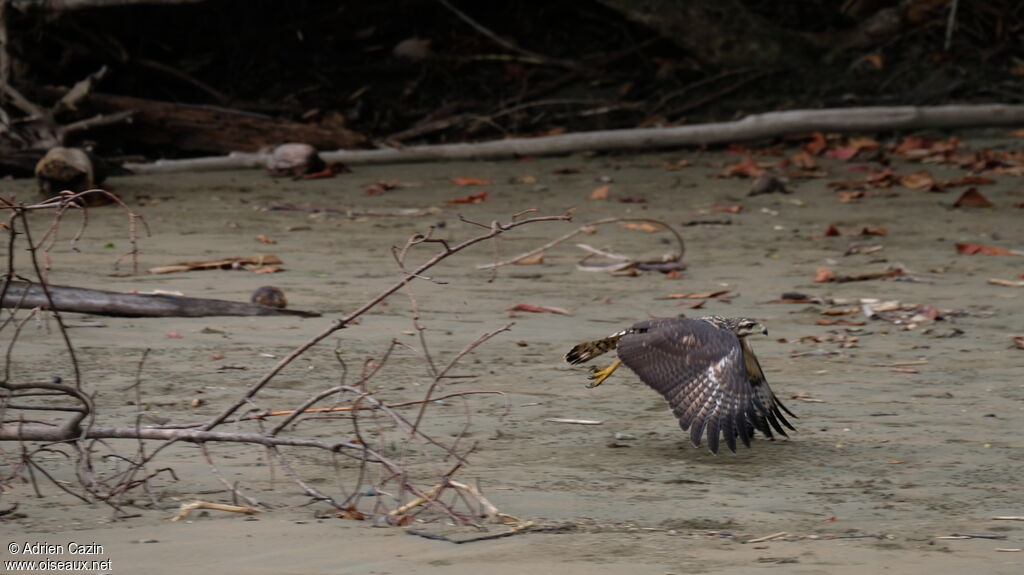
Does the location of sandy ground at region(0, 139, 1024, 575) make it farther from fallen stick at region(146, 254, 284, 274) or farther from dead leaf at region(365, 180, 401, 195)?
dead leaf at region(365, 180, 401, 195)

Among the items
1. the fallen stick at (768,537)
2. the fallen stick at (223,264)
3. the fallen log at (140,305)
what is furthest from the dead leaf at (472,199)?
the fallen stick at (768,537)

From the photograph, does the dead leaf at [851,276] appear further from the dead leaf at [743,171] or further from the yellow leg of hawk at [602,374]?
the dead leaf at [743,171]

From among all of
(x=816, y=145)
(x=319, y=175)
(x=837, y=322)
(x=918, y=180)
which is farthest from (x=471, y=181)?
(x=837, y=322)

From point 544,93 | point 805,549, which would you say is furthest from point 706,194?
point 805,549

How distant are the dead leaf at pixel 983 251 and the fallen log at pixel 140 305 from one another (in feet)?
13.1

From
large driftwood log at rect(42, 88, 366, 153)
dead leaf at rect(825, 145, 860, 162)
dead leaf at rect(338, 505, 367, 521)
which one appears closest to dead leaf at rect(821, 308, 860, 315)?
dead leaf at rect(338, 505, 367, 521)

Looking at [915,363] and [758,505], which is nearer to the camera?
[758,505]

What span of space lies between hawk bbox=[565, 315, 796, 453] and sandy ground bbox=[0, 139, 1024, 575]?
→ 0.38 feet

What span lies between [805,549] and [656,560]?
13.8 inches

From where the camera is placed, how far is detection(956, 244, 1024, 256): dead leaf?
7812 millimetres

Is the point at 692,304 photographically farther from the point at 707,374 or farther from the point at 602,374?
the point at 707,374

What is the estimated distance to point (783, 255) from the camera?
796 cm

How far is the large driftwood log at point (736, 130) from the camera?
1200 cm

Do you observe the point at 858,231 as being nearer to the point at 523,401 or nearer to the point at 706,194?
the point at 706,194
